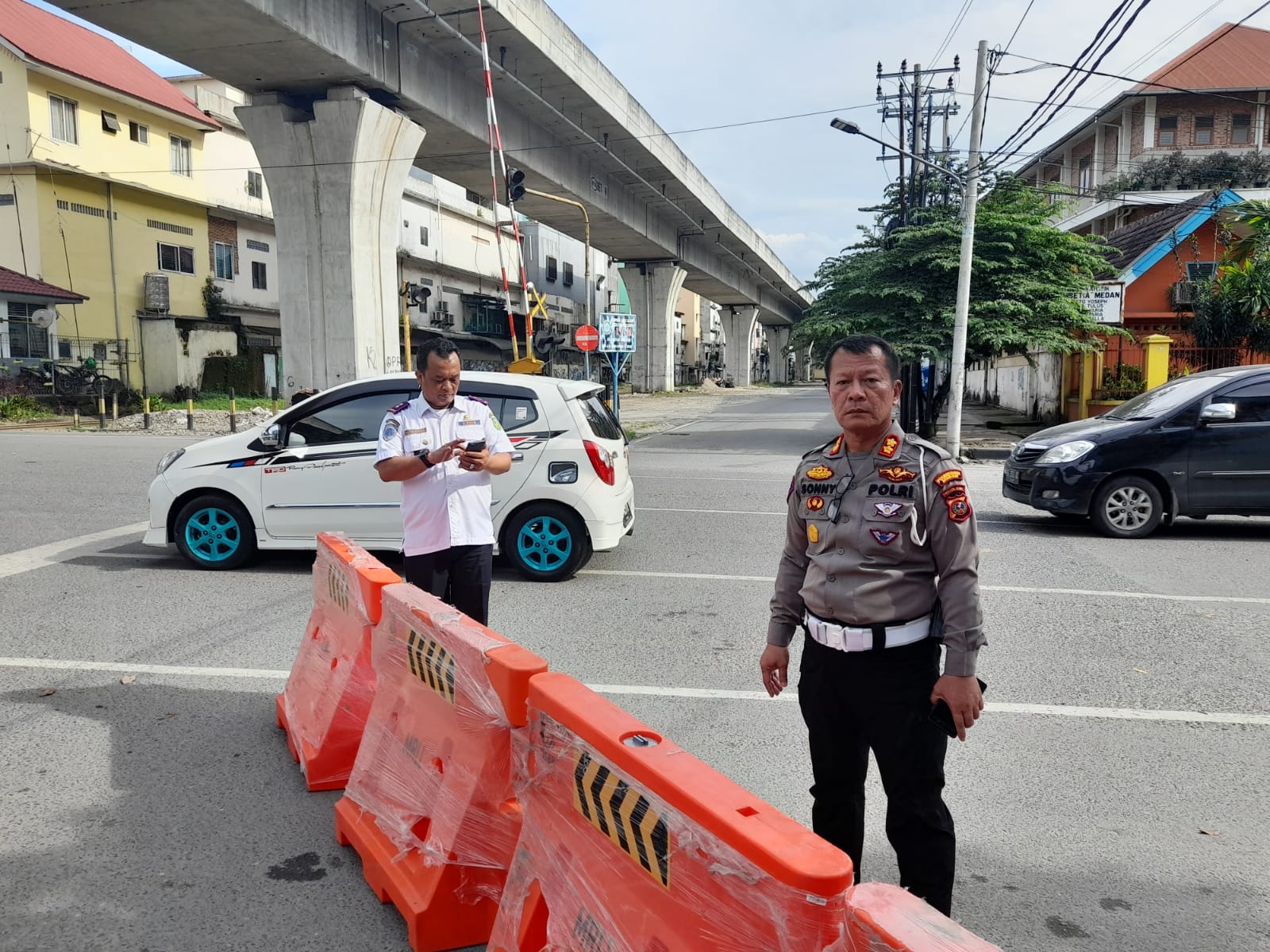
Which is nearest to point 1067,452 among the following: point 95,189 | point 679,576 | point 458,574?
point 679,576

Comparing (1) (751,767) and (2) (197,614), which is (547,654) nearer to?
(1) (751,767)

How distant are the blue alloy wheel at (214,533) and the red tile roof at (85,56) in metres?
30.3

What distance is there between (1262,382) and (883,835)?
8393mm

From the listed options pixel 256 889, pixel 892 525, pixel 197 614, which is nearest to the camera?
pixel 892 525

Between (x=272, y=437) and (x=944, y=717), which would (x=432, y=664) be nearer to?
(x=944, y=717)

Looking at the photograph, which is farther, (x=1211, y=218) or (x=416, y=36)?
(x=1211, y=218)

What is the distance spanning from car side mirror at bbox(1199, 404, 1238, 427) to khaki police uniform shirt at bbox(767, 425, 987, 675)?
8.34 metres

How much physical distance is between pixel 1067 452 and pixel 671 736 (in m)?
7.05

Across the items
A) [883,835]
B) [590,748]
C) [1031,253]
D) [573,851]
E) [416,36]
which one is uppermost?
[416,36]

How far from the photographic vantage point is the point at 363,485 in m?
7.73

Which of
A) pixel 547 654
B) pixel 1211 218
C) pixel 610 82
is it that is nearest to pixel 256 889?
pixel 547 654

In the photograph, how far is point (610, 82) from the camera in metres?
24.5

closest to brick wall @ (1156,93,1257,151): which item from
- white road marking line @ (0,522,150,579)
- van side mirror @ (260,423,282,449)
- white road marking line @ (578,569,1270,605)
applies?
white road marking line @ (578,569,1270,605)

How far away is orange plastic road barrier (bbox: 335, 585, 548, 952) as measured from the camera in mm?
2682
